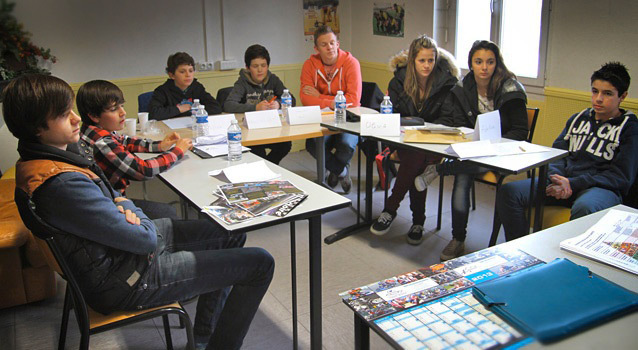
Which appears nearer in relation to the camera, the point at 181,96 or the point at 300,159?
the point at 181,96

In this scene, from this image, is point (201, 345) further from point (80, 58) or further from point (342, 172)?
point (80, 58)

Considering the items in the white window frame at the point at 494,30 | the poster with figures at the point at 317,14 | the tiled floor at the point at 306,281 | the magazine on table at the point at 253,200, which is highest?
the poster with figures at the point at 317,14

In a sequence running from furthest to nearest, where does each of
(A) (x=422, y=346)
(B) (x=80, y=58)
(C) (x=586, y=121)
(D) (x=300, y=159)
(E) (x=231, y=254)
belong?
1. (D) (x=300, y=159)
2. (B) (x=80, y=58)
3. (C) (x=586, y=121)
4. (E) (x=231, y=254)
5. (A) (x=422, y=346)

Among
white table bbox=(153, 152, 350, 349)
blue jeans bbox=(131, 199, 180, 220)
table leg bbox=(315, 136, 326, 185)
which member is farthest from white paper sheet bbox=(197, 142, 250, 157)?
table leg bbox=(315, 136, 326, 185)

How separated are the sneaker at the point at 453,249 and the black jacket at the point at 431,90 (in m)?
0.84

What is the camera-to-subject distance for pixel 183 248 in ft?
7.30

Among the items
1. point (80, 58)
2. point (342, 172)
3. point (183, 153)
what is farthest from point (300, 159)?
point (183, 153)

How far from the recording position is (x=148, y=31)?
16.8 ft

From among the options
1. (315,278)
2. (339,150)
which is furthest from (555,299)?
(339,150)

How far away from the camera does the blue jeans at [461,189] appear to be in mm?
3154

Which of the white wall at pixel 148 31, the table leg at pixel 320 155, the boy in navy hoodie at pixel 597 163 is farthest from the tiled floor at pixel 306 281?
the white wall at pixel 148 31

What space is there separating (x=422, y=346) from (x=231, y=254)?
0.96 meters

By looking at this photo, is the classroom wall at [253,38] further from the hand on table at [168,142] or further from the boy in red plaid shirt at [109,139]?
the boy in red plaid shirt at [109,139]

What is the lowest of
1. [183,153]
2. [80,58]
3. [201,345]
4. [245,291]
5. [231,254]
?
[201,345]
